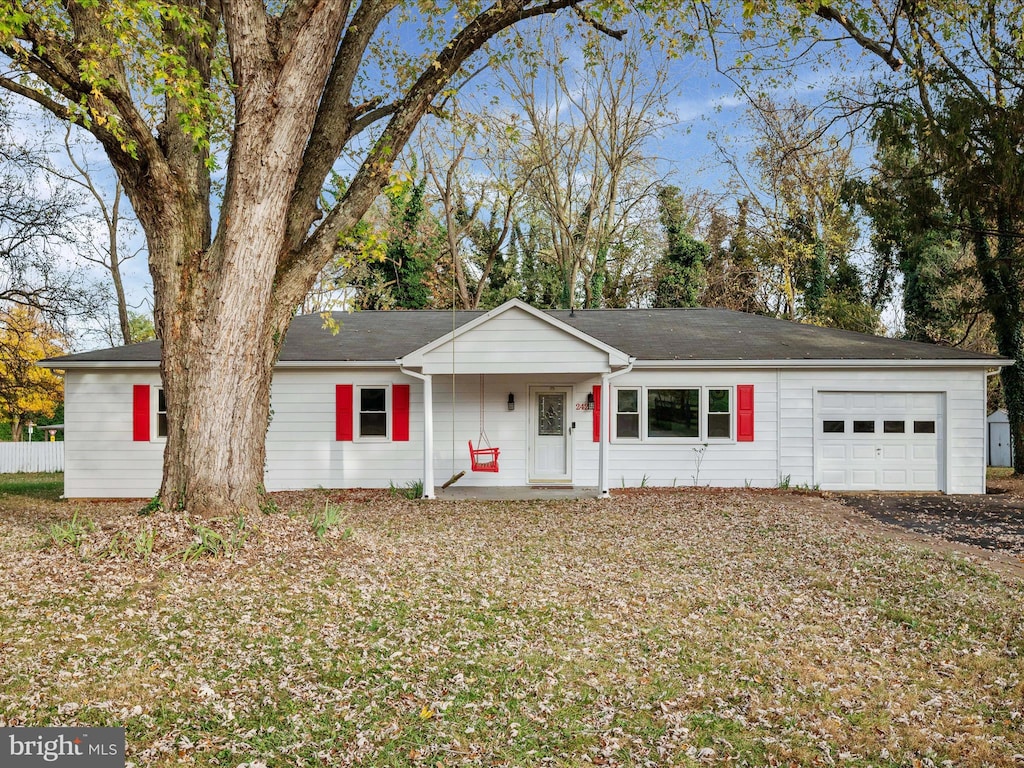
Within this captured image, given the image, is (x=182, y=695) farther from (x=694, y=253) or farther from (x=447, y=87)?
(x=694, y=253)

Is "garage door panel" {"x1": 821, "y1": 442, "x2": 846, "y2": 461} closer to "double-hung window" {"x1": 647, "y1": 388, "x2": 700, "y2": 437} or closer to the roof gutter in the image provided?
the roof gutter

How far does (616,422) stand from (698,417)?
164cm

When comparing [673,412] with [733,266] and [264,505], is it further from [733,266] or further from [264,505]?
[733,266]

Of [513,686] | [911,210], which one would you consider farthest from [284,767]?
[911,210]

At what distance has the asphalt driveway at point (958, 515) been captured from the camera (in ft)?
30.3

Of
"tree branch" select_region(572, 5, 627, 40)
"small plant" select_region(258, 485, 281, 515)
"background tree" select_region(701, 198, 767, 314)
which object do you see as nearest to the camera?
"small plant" select_region(258, 485, 281, 515)

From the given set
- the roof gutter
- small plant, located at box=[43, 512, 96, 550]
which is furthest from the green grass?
the roof gutter

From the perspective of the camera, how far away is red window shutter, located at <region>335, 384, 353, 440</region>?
1380 centimetres

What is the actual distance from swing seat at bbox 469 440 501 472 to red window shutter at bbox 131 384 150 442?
249 inches

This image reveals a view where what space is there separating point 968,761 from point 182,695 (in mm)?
4177

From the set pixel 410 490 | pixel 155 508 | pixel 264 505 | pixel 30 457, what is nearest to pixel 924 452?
pixel 410 490

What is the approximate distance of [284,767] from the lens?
3.29 m

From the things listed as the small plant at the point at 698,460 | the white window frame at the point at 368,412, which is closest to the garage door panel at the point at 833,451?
the small plant at the point at 698,460

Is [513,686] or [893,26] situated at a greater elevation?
[893,26]
